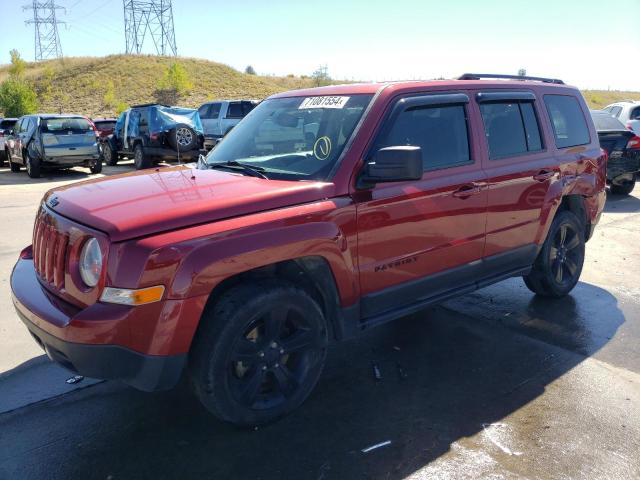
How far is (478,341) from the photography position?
14.2 feet

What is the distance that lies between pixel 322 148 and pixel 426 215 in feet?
2.68

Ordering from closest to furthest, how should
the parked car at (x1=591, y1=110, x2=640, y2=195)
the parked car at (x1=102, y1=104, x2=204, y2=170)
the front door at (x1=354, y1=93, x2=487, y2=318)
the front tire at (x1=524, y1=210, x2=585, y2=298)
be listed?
1. the front door at (x1=354, y1=93, x2=487, y2=318)
2. the front tire at (x1=524, y1=210, x2=585, y2=298)
3. the parked car at (x1=591, y1=110, x2=640, y2=195)
4. the parked car at (x1=102, y1=104, x2=204, y2=170)

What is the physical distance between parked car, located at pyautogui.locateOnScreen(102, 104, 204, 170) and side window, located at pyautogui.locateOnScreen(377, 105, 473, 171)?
1179 cm

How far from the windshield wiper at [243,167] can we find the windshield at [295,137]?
2 centimetres

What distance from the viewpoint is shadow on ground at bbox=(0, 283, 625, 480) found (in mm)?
2787

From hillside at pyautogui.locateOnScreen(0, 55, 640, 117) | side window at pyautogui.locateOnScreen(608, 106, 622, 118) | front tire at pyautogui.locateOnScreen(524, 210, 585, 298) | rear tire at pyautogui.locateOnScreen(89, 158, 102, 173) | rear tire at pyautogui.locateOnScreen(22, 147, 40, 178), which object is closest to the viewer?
front tire at pyautogui.locateOnScreen(524, 210, 585, 298)

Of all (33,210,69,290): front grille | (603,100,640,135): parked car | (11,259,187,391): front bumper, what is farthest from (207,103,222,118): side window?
(11,259,187,391): front bumper

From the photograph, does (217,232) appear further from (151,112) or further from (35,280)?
(151,112)

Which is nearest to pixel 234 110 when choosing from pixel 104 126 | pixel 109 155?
pixel 109 155

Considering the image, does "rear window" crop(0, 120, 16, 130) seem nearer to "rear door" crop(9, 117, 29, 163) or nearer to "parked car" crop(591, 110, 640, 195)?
"rear door" crop(9, 117, 29, 163)

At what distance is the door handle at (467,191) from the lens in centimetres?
379

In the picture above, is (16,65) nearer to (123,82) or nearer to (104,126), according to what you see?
(123,82)

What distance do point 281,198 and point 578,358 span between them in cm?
260

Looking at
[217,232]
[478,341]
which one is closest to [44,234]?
[217,232]
